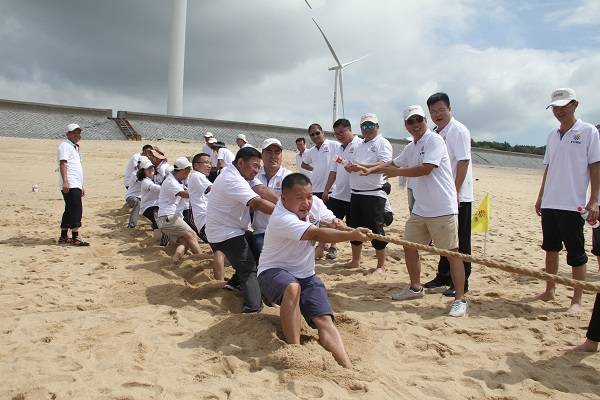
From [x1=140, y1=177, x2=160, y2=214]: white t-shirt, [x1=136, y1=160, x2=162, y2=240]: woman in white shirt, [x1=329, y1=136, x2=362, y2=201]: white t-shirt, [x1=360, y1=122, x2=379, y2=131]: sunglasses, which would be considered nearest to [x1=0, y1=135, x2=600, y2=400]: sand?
[x1=329, y1=136, x2=362, y2=201]: white t-shirt

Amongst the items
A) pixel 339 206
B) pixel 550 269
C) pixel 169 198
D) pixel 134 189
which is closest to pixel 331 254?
pixel 339 206

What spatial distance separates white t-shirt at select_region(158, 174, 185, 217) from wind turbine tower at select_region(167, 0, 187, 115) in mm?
31851

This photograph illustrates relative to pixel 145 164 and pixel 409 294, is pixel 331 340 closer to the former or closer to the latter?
pixel 409 294

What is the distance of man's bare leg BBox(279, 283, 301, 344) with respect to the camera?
10.5 ft

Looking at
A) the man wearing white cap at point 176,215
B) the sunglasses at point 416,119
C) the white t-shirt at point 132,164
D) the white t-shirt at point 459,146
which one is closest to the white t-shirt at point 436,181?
the sunglasses at point 416,119

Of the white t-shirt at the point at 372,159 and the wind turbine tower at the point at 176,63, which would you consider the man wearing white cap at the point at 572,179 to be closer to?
the white t-shirt at the point at 372,159

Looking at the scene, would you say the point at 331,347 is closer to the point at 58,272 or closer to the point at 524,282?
the point at 524,282

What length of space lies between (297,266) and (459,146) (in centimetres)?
207

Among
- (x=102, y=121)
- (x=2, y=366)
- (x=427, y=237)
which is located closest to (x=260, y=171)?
(x=427, y=237)

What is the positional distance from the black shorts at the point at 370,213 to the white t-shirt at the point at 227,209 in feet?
5.01

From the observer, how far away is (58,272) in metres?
5.26

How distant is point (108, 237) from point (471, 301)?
5624mm

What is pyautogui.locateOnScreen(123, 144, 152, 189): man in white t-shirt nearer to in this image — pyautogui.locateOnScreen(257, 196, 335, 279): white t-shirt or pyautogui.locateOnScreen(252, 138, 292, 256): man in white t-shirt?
pyautogui.locateOnScreen(252, 138, 292, 256): man in white t-shirt

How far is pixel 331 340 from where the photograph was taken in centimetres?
320
